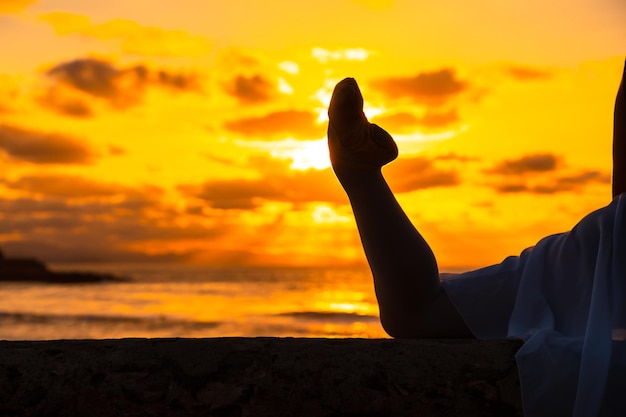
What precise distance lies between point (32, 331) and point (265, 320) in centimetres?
431

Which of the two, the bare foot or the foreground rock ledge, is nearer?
the foreground rock ledge

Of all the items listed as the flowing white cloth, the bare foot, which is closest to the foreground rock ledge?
the flowing white cloth

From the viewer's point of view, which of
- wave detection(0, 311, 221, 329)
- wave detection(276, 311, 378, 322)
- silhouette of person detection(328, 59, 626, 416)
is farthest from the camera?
wave detection(276, 311, 378, 322)

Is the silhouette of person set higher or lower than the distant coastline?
lower

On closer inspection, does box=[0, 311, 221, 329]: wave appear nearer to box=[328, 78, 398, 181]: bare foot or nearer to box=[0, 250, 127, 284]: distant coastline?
box=[328, 78, 398, 181]: bare foot

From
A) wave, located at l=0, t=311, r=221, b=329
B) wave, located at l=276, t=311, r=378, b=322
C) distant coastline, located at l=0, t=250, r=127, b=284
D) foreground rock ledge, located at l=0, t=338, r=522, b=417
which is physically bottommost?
foreground rock ledge, located at l=0, t=338, r=522, b=417

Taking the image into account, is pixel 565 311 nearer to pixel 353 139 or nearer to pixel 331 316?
pixel 353 139

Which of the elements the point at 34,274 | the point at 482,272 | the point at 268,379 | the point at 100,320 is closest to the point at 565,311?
the point at 482,272

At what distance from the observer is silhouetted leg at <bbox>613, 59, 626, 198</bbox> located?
225 centimetres

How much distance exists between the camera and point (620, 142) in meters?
2.26

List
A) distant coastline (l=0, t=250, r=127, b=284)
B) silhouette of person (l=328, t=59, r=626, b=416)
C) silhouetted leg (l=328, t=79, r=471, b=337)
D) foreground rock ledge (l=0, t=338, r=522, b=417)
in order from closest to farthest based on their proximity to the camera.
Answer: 1. foreground rock ledge (l=0, t=338, r=522, b=417)
2. silhouette of person (l=328, t=59, r=626, b=416)
3. silhouetted leg (l=328, t=79, r=471, b=337)
4. distant coastline (l=0, t=250, r=127, b=284)

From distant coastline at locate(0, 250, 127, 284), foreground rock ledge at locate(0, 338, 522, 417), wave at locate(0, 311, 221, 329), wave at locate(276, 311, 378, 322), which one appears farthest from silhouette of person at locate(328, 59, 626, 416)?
distant coastline at locate(0, 250, 127, 284)

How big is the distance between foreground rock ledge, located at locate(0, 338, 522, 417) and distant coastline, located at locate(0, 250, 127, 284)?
39.0 meters

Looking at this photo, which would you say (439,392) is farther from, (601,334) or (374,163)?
(374,163)
